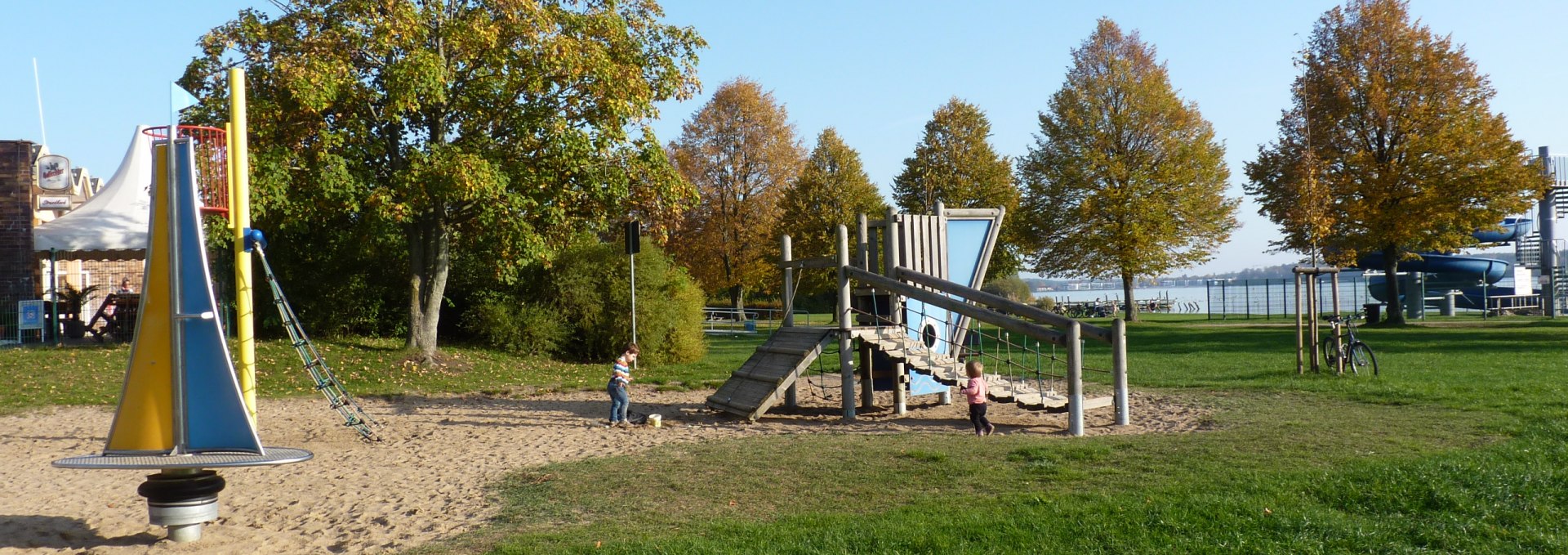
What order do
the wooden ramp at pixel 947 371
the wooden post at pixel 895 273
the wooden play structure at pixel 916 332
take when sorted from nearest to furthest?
the wooden play structure at pixel 916 332 → the wooden ramp at pixel 947 371 → the wooden post at pixel 895 273

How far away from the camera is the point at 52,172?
2742 centimetres

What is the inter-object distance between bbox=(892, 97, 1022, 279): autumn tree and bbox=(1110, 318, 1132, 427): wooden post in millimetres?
28302

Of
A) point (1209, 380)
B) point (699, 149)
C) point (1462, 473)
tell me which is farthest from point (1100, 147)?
point (1462, 473)

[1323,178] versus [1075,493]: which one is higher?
[1323,178]

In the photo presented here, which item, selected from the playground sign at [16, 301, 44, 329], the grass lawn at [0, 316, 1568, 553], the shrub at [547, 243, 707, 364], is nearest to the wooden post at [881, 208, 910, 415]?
the grass lawn at [0, 316, 1568, 553]

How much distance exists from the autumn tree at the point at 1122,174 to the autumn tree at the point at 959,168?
3181mm

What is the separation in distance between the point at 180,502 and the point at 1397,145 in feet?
106

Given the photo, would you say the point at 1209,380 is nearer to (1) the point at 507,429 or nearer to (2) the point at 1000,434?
(2) the point at 1000,434

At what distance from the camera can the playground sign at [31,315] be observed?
2064cm

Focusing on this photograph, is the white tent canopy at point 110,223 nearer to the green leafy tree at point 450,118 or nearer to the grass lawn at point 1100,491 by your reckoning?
the green leafy tree at point 450,118

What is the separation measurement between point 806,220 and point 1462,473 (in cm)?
3192

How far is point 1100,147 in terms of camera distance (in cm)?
3497

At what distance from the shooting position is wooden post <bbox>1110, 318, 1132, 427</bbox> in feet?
34.0

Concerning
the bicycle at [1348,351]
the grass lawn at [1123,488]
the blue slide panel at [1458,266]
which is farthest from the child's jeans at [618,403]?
the blue slide panel at [1458,266]
